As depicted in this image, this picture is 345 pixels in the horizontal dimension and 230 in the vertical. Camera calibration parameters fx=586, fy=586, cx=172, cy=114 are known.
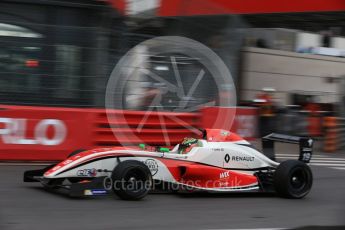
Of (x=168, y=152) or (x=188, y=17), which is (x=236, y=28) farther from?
(x=168, y=152)

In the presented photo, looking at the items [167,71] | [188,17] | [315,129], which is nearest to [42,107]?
[167,71]

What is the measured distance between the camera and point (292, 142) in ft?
25.1

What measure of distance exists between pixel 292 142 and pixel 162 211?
7.54 ft

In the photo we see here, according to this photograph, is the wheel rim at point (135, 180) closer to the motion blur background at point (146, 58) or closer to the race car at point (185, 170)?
the race car at point (185, 170)

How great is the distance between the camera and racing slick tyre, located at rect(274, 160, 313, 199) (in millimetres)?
7270

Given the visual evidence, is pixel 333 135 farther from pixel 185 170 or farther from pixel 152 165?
pixel 152 165

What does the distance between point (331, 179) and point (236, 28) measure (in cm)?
758

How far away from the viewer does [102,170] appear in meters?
6.66

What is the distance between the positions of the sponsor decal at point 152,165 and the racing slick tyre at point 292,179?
157 centimetres

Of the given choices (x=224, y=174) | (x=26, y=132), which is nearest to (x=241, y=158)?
(x=224, y=174)

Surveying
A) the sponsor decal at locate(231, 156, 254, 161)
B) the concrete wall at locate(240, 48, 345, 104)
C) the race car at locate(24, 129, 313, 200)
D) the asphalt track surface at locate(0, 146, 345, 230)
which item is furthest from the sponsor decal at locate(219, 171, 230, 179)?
the concrete wall at locate(240, 48, 345, 104)

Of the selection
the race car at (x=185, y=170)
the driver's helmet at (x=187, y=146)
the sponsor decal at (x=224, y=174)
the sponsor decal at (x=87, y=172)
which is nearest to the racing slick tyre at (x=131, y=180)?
the race car at (x=185, y=170)

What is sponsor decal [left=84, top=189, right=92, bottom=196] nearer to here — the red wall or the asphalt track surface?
the asphalt track surface

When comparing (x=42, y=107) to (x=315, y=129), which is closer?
(x=42, y=107)
